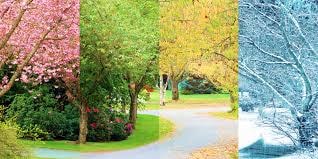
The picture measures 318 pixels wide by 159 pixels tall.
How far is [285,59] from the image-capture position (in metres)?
5.16

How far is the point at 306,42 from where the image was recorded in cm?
Result: 508

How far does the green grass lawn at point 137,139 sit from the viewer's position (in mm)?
5816

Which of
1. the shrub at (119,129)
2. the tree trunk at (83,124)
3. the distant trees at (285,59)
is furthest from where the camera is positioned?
the tree trunk at (83,124)

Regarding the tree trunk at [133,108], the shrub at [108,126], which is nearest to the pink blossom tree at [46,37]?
the shrub at [108,126]

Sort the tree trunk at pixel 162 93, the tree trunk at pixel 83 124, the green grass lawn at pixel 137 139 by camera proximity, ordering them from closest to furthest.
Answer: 1. the tree trunk at pixel 162 93
2. the green grass lawn at pixel 137 139
3. the tree trunk at pixel 83 124

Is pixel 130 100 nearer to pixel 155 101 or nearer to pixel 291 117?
pixel 155 101

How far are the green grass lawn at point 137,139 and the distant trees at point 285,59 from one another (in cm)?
93

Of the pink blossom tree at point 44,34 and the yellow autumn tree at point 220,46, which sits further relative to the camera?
the pink blossom tree at point 44,34

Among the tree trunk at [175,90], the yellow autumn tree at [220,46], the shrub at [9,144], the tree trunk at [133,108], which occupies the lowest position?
the shrub at [9,144]

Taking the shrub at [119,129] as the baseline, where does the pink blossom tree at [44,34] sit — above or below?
above

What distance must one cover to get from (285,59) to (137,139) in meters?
1.66

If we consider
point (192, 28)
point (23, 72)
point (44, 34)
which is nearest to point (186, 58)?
point (192, 28)

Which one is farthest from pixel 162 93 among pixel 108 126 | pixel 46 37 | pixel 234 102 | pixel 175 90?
pixel 46 37

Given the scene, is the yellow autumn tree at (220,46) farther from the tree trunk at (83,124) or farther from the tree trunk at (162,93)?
the tree trunk at (83,124)
